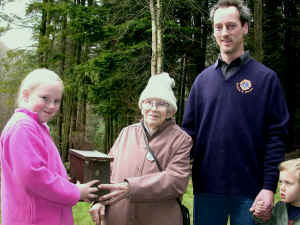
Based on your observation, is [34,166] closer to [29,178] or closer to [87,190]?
[29,178]

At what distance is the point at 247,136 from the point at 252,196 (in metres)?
0.52

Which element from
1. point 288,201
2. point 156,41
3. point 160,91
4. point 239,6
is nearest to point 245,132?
point 288,201

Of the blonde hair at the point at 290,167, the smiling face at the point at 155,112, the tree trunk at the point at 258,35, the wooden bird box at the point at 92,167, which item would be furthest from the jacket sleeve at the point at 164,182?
the tree trunk at the point at 258,35

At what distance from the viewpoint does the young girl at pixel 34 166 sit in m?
1.92

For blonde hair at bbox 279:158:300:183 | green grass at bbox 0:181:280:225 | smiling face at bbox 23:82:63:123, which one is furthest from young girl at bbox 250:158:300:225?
green grass at bbox 0:181:280:225

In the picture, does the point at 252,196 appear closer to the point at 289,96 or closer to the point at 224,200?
the point at 224,200

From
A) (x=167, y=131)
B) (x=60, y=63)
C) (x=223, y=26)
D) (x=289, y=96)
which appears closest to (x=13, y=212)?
(x=167, y=131)

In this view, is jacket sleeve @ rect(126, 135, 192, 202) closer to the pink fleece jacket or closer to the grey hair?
the pink fleece jacket

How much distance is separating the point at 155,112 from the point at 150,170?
484 mm

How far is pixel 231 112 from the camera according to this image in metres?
2.60

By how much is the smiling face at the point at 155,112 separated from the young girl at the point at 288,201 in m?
1.05

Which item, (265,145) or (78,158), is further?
(265,145)

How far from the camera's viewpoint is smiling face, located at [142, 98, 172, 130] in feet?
8.48

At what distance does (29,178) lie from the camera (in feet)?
6.26
